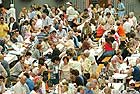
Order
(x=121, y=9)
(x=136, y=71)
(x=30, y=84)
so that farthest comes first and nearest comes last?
(x=121, y=9), (x=136, y=71), (x=30, y=84)

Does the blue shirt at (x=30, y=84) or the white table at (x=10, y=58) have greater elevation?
the white table at (x=10, y=58)

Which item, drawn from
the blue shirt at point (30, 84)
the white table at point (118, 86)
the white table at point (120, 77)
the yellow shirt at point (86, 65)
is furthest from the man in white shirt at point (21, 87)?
the white table at point (120, 77)

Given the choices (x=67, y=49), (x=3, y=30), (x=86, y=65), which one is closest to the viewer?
(x=86, y=65)

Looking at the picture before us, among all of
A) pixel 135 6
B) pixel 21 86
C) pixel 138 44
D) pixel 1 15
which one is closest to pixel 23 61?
pixel 21 86

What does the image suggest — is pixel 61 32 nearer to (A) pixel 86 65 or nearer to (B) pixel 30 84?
(A) pixel 86 65

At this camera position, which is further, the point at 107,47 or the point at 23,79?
the point at 107,47

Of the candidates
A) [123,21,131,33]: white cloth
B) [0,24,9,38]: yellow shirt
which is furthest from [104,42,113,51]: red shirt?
[0,24,9,38]: yellow shirt

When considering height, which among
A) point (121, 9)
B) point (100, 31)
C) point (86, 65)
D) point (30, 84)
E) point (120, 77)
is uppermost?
point (121, 9)

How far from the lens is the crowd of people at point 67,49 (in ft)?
60.8

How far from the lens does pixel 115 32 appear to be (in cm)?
2498

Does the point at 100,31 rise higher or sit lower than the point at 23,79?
higher

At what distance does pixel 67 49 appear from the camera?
2270 cm

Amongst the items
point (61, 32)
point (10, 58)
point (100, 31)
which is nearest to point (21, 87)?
point (10, 58)

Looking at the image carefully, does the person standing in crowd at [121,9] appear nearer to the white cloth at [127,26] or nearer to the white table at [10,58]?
the white cloth at [127,26]
